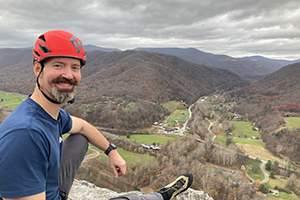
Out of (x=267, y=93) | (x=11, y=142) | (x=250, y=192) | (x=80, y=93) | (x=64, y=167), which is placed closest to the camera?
(x=11, y=142)

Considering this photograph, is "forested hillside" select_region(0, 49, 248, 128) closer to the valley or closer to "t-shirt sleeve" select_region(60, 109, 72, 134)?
the valley

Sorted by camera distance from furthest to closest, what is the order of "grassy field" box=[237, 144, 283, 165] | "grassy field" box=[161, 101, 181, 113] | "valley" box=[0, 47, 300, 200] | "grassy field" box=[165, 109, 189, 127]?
"grassy field" box=[161, 101, 181, 113] < "grassy field" box=[165, 109, 189, 127] < "grassy field" box=[237, 144, 283, 165] < "valley" box=[0, 47, 300, 200]

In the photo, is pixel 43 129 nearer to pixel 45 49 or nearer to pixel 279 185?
pixel 45 49

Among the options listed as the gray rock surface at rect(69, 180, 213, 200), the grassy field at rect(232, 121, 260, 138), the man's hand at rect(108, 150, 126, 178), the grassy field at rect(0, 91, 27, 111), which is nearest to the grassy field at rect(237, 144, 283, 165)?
the grassy field at rect(232, 121, 260, 138)

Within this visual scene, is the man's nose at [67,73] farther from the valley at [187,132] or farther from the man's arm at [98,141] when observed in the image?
the valley at [187,132]

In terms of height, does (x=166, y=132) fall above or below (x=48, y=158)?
below

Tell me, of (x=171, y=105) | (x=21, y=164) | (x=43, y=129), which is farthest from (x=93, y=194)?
(x=171, y=105)

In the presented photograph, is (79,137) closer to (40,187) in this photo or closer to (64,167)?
(64,167)

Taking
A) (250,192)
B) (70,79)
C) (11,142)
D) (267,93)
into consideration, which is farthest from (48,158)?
(267,93)
